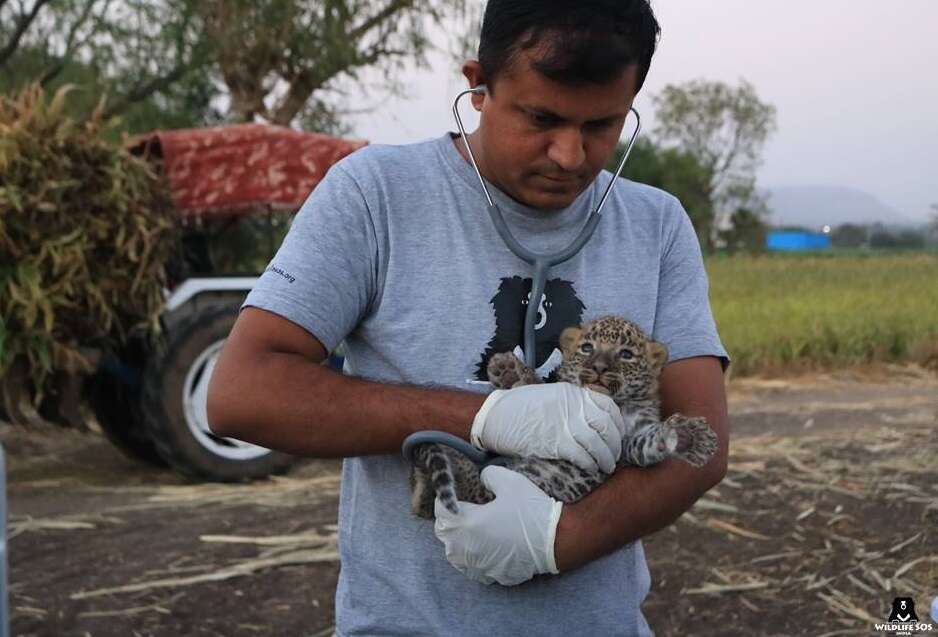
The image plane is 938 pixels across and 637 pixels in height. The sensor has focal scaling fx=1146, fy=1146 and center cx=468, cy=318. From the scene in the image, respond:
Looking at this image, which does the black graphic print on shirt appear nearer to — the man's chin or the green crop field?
the man's chin

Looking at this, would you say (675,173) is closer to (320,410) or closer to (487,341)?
(487,341)

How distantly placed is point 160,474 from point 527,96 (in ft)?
17.6

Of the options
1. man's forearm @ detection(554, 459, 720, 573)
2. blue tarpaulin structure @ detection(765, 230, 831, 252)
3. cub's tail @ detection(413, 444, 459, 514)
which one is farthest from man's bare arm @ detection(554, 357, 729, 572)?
blue tarpaulin structure @ detection(765, 230, 831, 252)

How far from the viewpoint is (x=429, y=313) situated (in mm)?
1853

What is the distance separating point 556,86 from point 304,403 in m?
0.64

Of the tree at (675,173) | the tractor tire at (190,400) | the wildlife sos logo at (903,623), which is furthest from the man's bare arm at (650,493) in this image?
the tree at (675,173)

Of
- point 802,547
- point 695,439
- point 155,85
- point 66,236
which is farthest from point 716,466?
point 155,85

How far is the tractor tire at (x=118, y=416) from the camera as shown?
20.9 ft

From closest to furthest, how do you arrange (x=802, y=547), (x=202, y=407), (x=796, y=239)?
(x=802, y=547) < (x=202, y=407) < (x=796, y=239)

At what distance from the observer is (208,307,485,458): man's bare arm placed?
5.68 feet

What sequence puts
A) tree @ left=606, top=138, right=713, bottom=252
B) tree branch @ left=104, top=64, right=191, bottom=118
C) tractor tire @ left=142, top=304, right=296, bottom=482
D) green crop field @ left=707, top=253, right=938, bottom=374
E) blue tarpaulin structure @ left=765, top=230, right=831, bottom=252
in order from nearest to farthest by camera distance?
tractor tire @ left=142, top=304, right=296, bottom=482 < tree branch @ left=104, top=64, right=191, bottom=118 < green crop field @ left=707, top=253, right=938, bottom=374 < blue tarpaulin structure @ left=765, top=230, right=831, bottom=252 < tree @ left=606, top=138, right=713, bottom=252

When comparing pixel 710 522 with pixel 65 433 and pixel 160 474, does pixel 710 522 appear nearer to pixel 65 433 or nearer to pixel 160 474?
pixel 160 474

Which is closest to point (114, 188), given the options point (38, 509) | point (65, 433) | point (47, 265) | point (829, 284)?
point (47, 265)

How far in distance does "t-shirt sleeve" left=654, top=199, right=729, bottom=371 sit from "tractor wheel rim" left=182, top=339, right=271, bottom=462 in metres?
4.32
